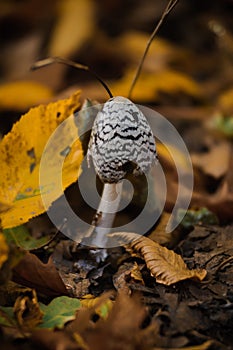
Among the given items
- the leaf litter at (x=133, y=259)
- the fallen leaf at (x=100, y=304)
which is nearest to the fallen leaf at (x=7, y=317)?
the leaf litter at (x=133, y=259)

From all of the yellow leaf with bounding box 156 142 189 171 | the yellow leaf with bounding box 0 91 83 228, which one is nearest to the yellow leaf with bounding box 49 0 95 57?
the yellow leaf with bounding box 156 142 189 171

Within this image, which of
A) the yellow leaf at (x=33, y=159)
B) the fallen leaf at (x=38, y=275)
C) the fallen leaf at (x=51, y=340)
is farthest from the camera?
the yellow leaf at (x=33, y=159)

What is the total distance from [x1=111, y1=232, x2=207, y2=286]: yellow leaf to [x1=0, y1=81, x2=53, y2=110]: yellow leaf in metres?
1.46

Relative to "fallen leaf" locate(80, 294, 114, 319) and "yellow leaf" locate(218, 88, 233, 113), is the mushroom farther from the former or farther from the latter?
"yellow leaf" locate(218, 88, 233, 113)

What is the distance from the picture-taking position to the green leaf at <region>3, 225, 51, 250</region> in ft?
5.52

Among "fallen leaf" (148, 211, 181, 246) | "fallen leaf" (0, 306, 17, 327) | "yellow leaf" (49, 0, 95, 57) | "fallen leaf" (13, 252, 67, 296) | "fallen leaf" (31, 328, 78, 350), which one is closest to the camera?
"fallen leaf" (31, 328, 78, 350)

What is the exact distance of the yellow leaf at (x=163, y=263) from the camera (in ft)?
Result: 4.81

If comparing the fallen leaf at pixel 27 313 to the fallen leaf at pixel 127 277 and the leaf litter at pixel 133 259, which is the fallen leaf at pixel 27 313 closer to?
the leaf litter at pixel 133 259

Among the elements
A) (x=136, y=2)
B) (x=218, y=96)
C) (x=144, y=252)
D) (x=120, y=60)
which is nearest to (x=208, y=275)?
(x=144, y=252)

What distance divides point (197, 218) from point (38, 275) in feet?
2.45

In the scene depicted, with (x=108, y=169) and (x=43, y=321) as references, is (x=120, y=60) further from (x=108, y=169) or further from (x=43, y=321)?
(x=43, y=321)

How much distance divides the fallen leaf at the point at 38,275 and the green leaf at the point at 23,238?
0.23 m

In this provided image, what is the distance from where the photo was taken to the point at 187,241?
5.81 feet

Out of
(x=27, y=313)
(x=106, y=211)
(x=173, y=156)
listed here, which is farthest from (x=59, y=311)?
(x=173, y=156)
